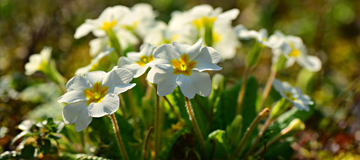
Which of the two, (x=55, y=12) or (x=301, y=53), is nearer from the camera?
(x=301, y=53)

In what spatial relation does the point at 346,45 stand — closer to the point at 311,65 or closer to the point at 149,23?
the point at 311,65

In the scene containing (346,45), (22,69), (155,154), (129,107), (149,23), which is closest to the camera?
(155,154)

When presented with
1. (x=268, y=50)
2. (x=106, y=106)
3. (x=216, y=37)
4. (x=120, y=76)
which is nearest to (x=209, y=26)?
(x=216, y=37)

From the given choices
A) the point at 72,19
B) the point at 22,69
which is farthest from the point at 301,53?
the point at 72,19

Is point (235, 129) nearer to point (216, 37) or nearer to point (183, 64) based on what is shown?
point (183, 64)

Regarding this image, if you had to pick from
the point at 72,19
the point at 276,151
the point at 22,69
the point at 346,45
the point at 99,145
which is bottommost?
the point at 346,45

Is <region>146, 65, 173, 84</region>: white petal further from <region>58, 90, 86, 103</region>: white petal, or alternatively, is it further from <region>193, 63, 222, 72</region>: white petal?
<region>58, 90, 86, 103</region>: white petal

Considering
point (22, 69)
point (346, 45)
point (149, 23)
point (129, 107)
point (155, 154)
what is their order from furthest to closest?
point (346, 45) → point (22, 69) → point (149, 23) → point (129, 107) → point (155, 154)
